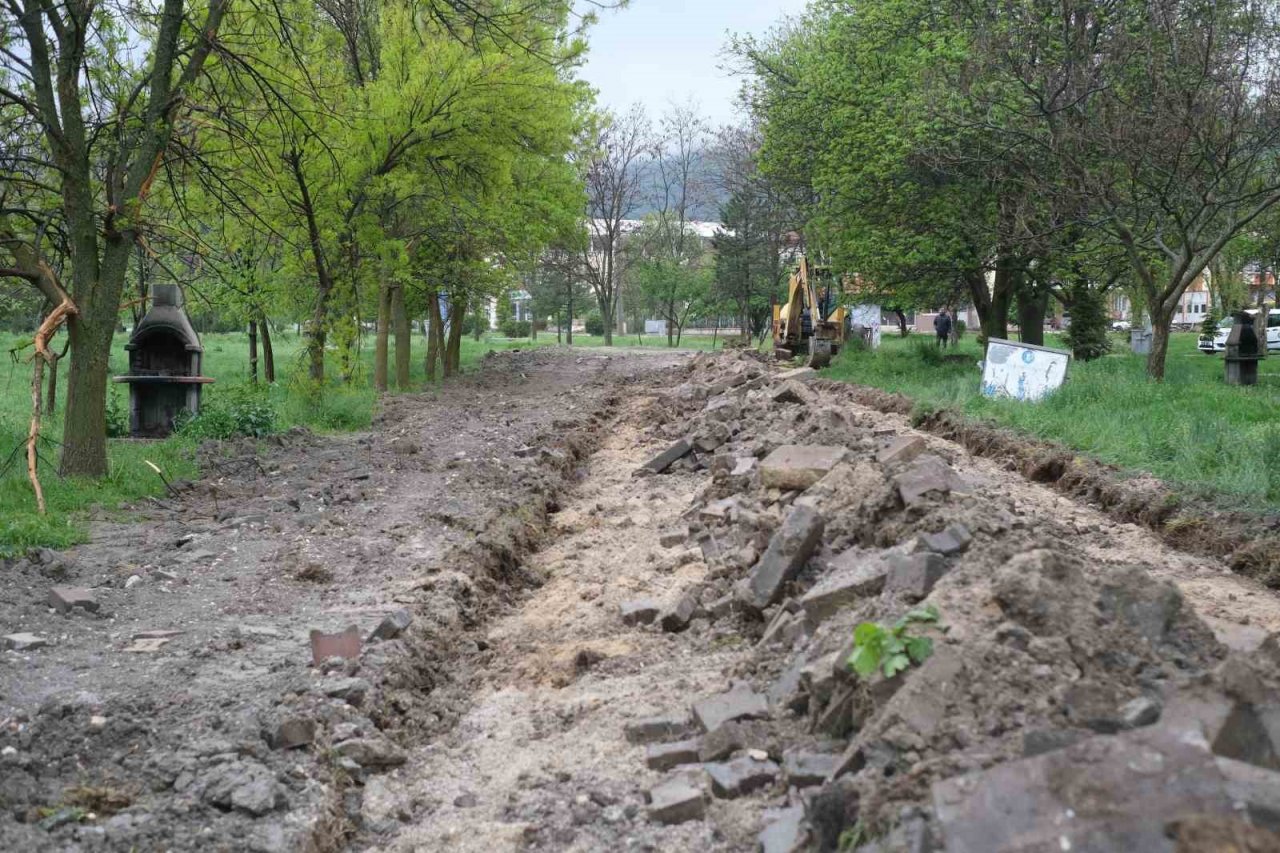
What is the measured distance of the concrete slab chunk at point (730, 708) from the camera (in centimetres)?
463

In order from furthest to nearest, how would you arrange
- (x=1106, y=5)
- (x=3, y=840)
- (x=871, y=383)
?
(x=871, y=383) → (x=1106, y=5) → (x=3, y=840)

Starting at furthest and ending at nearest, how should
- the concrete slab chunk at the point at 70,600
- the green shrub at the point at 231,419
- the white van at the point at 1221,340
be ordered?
the white van at the point at 1221,340 → the green shrub at the point at 231,419 → the concrete slab chunk at the point at 70,600

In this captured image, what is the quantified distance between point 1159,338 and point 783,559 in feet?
46.3

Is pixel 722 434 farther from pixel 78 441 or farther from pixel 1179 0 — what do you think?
pixel 1179 0

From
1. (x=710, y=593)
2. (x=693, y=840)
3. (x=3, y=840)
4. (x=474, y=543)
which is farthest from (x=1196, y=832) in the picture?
(x=474, y=543)

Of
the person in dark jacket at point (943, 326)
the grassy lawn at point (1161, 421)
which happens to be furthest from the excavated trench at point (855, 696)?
the person in dark jacket at point (943, 326)

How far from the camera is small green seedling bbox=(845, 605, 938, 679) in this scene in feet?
12.9

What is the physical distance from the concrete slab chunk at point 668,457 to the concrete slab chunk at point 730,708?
7.59m

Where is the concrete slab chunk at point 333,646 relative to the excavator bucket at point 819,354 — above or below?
below

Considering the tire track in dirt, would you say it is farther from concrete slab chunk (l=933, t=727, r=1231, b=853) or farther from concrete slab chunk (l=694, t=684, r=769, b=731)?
concrete slab chunk (l=933, t=727, r=1231, b=853)

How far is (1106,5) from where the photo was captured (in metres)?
19.2

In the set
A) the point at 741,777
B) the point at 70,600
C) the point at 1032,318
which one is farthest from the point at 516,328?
the point at 741,777

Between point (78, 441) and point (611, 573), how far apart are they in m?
5.90

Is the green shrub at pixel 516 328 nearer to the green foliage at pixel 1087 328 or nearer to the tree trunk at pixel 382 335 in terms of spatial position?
the green foliage at pixel 1087 328
